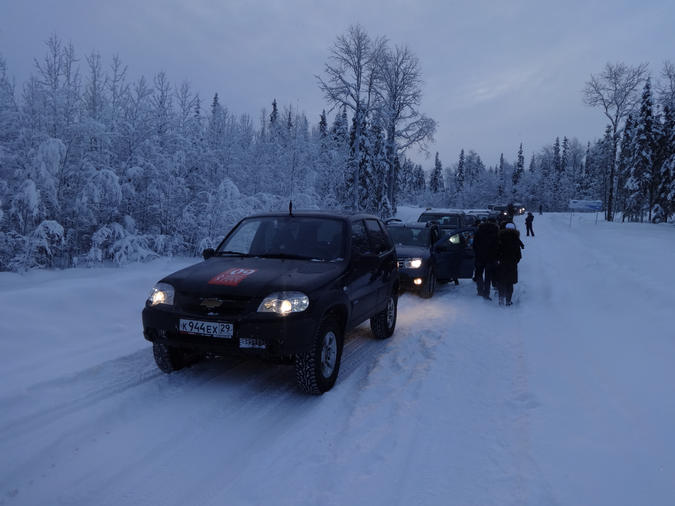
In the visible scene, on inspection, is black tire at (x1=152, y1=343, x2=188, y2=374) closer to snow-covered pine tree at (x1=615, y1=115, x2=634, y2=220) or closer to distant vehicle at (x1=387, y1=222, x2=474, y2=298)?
distant vehicle at (x1=387, y1=222, x2=474, y2=298)

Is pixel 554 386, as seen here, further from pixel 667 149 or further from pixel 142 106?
pixel 667 149

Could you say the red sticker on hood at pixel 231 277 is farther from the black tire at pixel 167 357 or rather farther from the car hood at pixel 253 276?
the black tire at pixel 167 357

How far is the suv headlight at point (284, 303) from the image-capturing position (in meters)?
4.11

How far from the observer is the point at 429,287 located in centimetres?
1005

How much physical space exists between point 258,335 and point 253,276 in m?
0.66

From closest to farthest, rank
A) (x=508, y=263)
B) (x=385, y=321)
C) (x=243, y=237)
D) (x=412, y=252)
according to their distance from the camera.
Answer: (x=243, y=237) < (x=385, y=321) < (x=508, y=263) < (x=412, y=252)

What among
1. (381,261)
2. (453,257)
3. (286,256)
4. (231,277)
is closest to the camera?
(231,277)

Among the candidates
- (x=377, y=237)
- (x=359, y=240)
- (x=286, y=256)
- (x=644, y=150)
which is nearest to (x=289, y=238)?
(x=286, y=256)

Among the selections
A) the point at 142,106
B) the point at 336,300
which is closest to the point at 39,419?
the point at 336,300

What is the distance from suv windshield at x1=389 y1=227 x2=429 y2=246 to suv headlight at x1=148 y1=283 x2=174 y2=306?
23.2ft

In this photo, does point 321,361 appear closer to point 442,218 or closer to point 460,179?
point 442,218

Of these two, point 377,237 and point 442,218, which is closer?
point 377,237

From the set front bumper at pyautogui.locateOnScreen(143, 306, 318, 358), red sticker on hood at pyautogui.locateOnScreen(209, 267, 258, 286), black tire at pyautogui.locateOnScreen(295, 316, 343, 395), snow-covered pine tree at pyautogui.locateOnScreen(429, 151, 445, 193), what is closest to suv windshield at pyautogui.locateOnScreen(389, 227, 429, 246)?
black tire at pyautogui.locateOnScreen(295, 316, 343, 395)

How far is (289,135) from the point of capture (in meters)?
25.0
